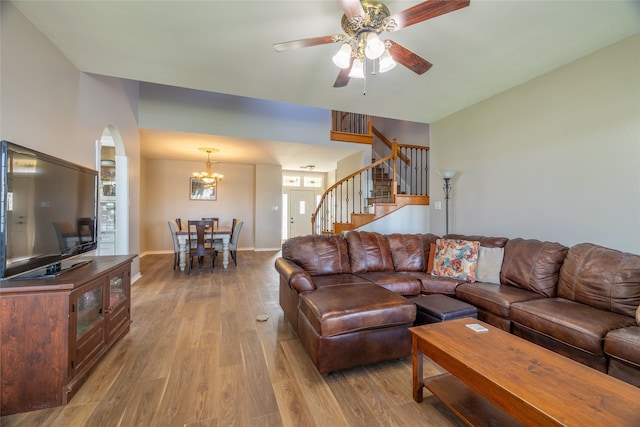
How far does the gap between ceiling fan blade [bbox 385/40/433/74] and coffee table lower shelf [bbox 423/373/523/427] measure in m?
2.14

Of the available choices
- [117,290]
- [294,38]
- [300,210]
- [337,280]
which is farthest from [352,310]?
[300,210]

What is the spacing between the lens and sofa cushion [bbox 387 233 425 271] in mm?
3264

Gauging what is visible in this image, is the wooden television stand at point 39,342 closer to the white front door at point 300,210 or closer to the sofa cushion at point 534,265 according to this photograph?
the sofa cushion at point 534,265

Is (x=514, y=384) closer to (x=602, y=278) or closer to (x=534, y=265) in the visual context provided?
(x=602, y=278)

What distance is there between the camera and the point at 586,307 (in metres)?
2.02

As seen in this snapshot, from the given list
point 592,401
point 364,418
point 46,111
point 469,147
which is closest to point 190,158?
point 46,111

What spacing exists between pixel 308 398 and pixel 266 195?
6332 millimetres

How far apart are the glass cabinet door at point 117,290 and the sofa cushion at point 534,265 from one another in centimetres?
363

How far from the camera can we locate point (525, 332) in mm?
2102

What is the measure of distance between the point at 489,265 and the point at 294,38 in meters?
2.89

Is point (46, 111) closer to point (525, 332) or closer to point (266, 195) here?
point (525, 332)

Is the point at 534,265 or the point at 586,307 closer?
the point at 586,307

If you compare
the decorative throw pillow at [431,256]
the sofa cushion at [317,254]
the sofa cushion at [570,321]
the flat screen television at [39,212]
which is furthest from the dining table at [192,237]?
the sofa cushion at [570,321]

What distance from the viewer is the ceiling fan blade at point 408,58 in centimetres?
181
